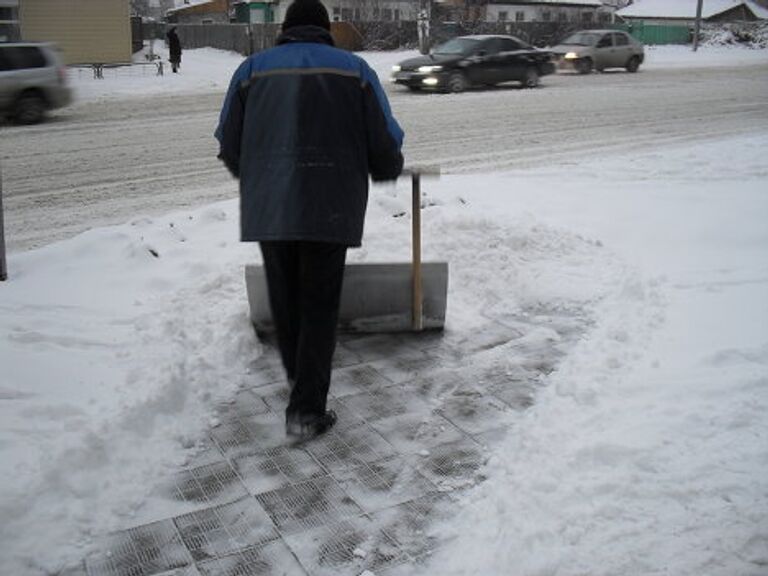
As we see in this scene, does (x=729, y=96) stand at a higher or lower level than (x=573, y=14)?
lower

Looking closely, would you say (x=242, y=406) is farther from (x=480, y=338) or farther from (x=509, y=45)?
(x=509, y=45)

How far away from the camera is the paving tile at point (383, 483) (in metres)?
3.18

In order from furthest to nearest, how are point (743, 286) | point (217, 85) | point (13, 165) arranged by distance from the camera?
point (217, 85)
point (13, 165)
point (743, 286)

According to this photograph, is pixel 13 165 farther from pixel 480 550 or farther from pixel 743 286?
pixel 480 550

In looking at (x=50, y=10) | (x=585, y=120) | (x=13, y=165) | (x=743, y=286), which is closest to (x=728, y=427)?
(x=743, y=286)

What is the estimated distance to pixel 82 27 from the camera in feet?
97.0

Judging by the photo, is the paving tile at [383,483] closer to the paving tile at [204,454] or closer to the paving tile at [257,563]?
the paving tile at [257,563]

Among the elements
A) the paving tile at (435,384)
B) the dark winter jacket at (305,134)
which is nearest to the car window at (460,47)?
the paving tile at (435,384)

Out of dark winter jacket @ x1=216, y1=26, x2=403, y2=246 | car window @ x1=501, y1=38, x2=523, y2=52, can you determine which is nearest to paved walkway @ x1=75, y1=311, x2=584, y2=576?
dark winter jacket @ x1=216, y1=26, x2=403, y2=246

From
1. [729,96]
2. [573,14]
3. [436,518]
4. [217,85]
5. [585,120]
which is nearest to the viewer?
[436,518]

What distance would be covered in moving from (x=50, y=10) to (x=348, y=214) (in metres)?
29.4

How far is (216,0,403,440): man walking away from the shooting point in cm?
335

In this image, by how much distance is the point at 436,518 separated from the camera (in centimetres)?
304

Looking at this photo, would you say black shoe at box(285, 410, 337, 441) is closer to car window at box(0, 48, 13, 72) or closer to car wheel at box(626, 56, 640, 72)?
car window at box(0, 48, 13, 72)
